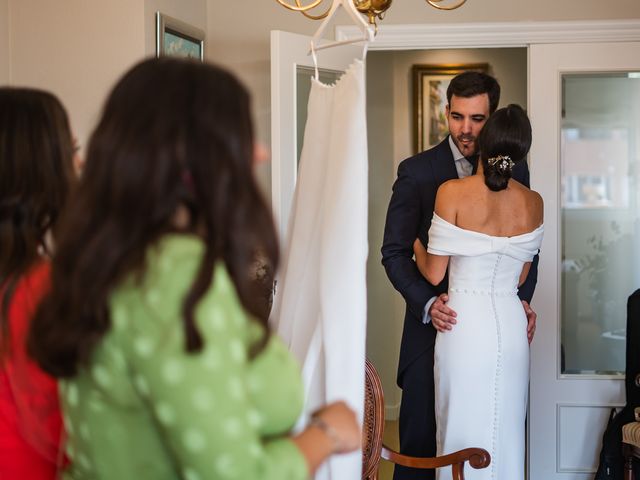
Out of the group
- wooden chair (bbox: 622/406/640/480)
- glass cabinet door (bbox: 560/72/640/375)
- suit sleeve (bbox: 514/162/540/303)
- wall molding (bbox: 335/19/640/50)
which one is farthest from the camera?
glass cabinet door (bbox: 560/72/640/375)

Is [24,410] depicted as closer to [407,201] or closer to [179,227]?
[179,227]

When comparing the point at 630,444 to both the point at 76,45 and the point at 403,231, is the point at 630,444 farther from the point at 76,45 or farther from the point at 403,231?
the point at 76,45

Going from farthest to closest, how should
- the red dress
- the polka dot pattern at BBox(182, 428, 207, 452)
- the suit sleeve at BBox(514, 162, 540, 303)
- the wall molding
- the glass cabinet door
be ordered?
the glass cabinet door
the wall molding
the suit sleeve at BBox(514, 162, 540, 303)
the red dress
the polka dot pattern at BBox(182, 428, 207, 452)

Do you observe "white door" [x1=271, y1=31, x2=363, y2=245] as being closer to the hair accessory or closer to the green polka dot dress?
the hair accessory

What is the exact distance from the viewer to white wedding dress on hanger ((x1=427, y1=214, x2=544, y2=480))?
2943mm

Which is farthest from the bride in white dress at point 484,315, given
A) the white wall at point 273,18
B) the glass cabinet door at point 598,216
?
the white wall at point 273,18

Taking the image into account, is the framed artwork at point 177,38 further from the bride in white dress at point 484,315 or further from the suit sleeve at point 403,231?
the bride in white dress at point 484,315

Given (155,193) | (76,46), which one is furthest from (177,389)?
(76,46)

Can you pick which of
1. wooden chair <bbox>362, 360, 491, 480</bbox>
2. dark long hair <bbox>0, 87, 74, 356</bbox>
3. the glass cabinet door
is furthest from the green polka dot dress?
the glass cabinet door

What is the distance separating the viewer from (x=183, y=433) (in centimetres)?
105

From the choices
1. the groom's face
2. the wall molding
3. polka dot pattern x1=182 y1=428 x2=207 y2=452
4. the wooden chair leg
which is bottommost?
the wooden chair leg

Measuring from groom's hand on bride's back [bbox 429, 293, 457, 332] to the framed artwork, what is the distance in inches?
62.1

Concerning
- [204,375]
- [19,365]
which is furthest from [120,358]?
[19,365]

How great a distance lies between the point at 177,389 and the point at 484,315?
6.73 feet
